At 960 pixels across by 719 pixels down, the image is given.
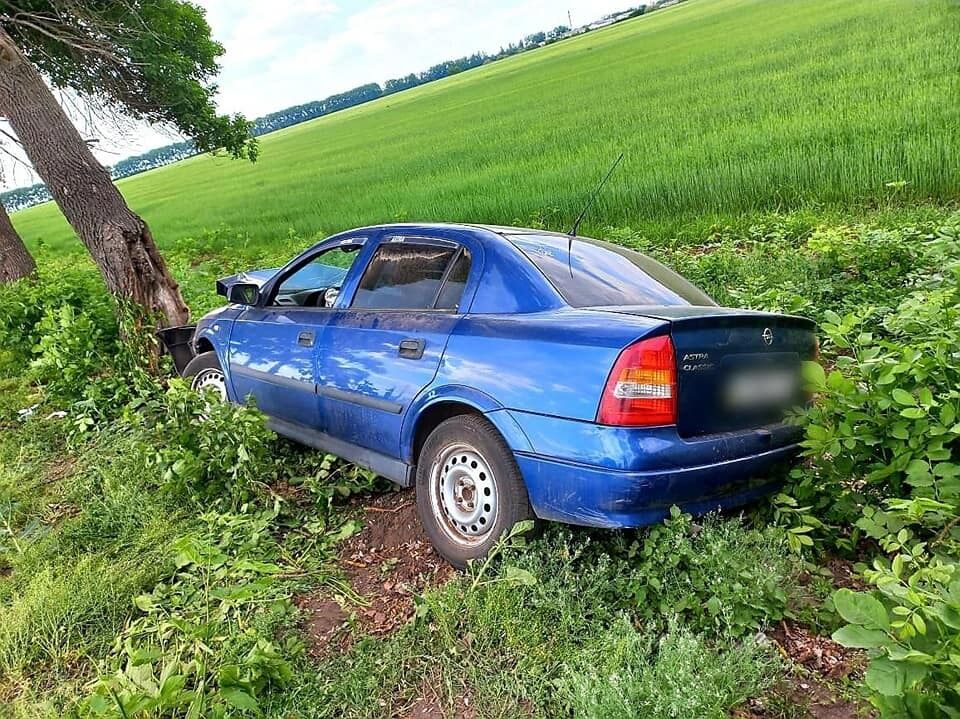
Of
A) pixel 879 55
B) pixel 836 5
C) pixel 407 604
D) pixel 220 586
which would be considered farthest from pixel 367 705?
pixel 836 5

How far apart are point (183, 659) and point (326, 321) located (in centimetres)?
192

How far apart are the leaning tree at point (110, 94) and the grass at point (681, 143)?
4.47 metres

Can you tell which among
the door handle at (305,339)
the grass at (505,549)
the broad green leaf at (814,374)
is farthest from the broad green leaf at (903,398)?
the door handle at (305,339)

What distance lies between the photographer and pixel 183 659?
2.49 meters

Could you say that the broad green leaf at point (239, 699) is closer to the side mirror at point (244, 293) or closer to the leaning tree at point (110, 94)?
the side mirror at point (244, 293)

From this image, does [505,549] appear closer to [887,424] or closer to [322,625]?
[322,625]

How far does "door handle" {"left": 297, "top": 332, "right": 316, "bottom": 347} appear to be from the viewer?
12.6 ft

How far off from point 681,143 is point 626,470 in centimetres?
1097

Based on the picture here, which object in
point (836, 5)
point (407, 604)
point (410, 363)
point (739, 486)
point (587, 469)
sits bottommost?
point (407, 604)

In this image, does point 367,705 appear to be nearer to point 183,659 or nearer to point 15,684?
point 183,659

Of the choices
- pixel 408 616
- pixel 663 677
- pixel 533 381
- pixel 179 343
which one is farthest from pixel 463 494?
pixel 179 343

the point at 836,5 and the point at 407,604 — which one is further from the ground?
the point at 836,5

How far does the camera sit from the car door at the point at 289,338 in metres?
3.87

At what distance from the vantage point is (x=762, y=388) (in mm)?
2867
